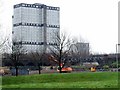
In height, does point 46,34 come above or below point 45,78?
above

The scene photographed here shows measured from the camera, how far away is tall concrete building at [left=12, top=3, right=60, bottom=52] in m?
105

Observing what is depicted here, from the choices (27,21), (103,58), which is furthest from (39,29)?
(103,58)

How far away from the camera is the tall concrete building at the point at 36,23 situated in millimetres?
105113

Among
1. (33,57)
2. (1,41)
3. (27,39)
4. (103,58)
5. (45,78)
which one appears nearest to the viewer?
(45,78)

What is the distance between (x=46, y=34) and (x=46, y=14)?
430 inches

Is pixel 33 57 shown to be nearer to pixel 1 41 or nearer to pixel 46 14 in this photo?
pixel 1 41

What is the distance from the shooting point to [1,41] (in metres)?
42.3

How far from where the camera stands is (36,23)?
11569 centimetres

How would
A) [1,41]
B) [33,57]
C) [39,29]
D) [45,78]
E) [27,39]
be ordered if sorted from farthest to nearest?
[39,29] < [27,39] < [33,57] < [1,41] < [45,78]

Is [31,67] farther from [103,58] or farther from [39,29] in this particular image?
[39,29]

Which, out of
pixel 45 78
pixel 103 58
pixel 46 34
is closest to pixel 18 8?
pixel 46 34

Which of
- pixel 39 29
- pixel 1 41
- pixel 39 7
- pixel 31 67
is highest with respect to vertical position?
pixel 39 7

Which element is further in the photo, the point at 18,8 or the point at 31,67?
the point at 18,8

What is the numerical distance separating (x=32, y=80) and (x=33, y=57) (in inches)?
1779
